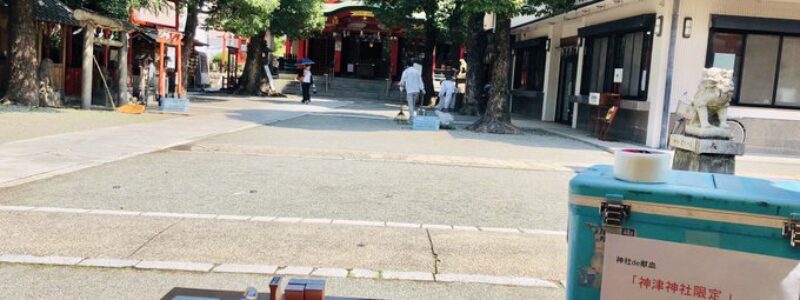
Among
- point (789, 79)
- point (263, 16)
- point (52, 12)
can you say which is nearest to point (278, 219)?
point (789, 79)

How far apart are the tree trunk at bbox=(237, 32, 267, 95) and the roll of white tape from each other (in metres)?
31.2

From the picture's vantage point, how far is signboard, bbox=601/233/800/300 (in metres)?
2.54

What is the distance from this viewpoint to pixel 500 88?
18062 mm

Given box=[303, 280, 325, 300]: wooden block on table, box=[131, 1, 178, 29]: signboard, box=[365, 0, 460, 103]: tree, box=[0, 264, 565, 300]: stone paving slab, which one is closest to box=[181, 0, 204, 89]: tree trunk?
box=[131, 1, 178, 29]: signboard

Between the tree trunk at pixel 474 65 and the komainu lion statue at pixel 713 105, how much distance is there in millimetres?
18445

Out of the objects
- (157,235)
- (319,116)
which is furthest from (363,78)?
(157,235)

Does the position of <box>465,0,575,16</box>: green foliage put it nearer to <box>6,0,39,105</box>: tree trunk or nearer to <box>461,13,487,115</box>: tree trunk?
<box>461,13,487,115</box>: tree trunk

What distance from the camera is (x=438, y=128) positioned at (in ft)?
59.2

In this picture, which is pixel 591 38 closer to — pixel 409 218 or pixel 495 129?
pixel 495 129

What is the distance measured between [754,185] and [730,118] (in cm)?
1387

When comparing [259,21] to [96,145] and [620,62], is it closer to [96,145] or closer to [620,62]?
[620,62]

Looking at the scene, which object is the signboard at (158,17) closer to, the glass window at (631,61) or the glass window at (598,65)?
the glass window at (598,65)

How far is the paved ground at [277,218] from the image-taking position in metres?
4.95

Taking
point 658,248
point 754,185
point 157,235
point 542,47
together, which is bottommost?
point 157,235
